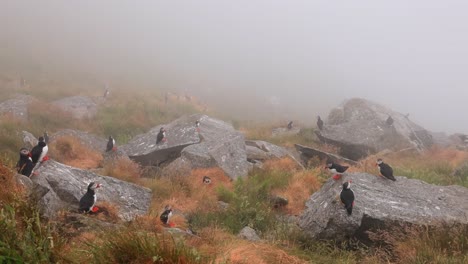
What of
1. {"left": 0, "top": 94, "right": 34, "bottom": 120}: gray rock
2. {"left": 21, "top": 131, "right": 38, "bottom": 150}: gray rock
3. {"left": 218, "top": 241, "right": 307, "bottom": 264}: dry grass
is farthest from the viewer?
{"left": 0, "top": 94, "right": 34, "bottom": 120}: gray rock

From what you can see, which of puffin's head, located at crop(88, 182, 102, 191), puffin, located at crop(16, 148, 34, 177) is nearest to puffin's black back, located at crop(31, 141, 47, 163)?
puffin, located at crop(16, 148, 34, 177)

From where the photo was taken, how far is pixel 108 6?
262ft

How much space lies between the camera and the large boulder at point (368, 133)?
1900 centimetres

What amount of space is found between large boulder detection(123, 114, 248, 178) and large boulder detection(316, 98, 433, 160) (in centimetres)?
551

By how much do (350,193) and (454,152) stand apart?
44.8ft

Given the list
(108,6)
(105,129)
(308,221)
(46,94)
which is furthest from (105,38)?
(308,221)

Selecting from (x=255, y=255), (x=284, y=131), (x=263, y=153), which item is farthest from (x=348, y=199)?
(x=284, y=131)

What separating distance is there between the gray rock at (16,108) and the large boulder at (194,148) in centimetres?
669

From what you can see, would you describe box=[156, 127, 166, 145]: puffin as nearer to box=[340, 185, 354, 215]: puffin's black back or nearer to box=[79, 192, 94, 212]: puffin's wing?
box=[79, 192, 94, 212]: puffin's wing

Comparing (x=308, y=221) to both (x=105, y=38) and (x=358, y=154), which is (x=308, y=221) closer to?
(x=358, y=154)

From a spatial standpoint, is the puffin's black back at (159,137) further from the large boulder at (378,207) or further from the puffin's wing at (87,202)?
the puffin's wing at (87,202)

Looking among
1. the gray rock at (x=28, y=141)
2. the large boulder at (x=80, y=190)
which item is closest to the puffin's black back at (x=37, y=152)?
the large boulder at (x=80, y=190)

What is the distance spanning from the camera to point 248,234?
28.3 ft

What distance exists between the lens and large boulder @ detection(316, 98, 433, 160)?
1900 centimetres
